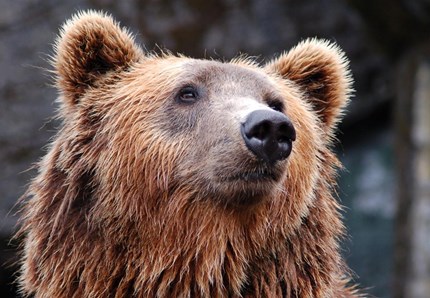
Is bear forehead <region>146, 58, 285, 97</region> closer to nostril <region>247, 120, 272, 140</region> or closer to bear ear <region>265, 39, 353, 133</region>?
bear ear <region>265, 39, 353, 133</region>

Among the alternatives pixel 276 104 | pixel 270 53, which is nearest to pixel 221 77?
pixel 276 104

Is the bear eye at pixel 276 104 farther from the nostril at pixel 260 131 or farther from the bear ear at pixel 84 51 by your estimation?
the bear ear at pixel 84 51

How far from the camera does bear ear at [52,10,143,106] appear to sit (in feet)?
19.5

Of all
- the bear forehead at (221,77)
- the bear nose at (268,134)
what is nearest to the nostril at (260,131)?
the bear nose at (268,134)

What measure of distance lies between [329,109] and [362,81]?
20.7ft

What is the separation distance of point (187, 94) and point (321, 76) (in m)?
1.05

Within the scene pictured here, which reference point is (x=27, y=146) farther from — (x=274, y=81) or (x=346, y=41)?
(x=274, y=81)

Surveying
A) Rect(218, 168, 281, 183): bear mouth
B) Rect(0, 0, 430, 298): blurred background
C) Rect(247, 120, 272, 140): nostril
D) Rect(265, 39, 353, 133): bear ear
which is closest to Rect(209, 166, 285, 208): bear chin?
Rect(218, 168, 281, 183): bear mouth

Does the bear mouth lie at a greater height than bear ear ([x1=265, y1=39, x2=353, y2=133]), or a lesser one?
lesser

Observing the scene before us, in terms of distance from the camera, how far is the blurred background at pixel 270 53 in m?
10.7

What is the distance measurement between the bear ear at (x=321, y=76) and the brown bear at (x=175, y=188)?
305 mm

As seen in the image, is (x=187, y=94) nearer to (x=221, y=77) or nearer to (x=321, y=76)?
(x=221, y=77)

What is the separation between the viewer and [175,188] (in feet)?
18.1

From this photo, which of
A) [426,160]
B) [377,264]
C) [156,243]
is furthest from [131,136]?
[377,264]
